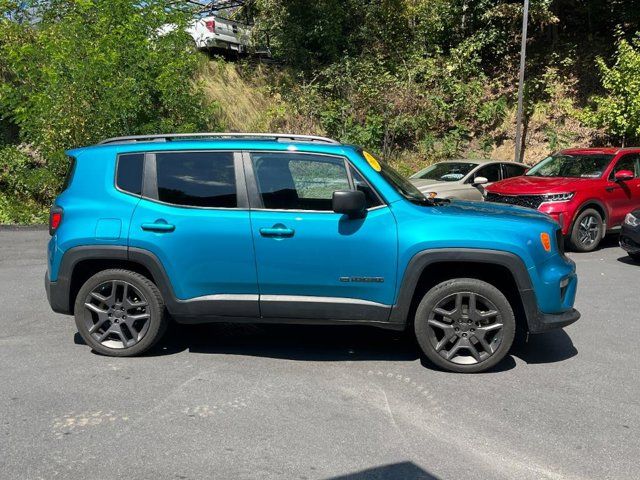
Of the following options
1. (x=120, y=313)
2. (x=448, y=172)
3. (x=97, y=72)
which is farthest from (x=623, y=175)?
(x=97, y=72)

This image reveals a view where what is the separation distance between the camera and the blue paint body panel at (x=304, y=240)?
4582 millimetres

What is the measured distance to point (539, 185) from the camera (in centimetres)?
1014

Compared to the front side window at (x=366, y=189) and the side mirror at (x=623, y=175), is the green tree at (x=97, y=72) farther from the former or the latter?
the front side window at (x=366, y=189)

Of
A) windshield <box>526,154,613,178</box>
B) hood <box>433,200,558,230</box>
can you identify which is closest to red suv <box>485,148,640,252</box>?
windshield <box>526,154,613,178</box>

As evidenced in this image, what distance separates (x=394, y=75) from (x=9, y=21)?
11.4m

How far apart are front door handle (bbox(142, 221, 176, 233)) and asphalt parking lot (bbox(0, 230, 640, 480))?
1085mm

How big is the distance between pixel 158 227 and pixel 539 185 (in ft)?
24.1

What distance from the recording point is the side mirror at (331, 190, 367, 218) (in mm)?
4418

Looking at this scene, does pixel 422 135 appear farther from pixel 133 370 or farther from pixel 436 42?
pixel 133 370

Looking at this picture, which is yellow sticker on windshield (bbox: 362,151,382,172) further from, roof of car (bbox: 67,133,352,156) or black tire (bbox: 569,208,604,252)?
black tire (bbox: 569,208,604,252)

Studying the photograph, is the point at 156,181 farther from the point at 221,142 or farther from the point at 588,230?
the point at 588,230

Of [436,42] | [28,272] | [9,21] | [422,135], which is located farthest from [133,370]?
[436,42]

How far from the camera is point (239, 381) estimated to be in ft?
14.8

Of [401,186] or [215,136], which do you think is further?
[215,136]
